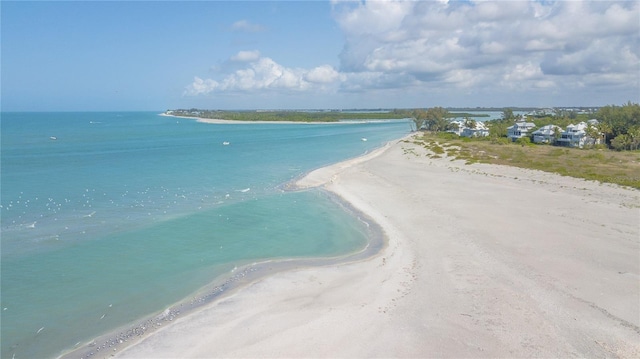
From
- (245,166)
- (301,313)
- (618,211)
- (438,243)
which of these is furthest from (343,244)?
(245,166)

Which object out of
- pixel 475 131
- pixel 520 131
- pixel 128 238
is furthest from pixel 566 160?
pixel 128 238

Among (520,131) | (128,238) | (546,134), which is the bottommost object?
(128,238)

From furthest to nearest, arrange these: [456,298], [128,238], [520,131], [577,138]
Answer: [520,131] → [577,138] → [128,238] → [456,298]

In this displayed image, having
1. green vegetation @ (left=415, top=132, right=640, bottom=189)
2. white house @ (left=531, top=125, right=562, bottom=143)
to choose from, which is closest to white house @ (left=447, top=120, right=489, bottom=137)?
white house @ (left=531, top=125, right=562, bottom=143)

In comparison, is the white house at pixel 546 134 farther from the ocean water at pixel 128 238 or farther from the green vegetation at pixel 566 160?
the ocean water at pixel 128 238

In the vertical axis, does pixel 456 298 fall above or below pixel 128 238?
above

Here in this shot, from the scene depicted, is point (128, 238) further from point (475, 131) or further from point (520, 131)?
point (475, 131)
